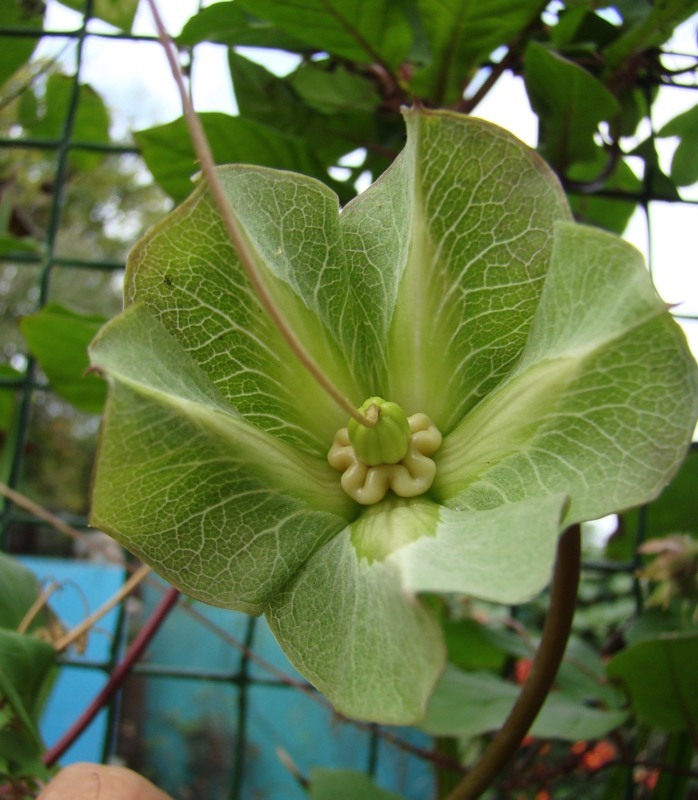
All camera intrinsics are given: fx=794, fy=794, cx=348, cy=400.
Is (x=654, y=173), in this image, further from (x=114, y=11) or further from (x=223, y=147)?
(x=114, y=11)

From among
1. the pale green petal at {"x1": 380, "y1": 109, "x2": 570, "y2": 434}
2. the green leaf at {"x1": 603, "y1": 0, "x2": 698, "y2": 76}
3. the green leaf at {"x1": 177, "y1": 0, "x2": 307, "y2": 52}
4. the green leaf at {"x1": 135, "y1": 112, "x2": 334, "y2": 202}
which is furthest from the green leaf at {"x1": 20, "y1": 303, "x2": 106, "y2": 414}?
the green leaf at {"x1": 603, "y1": 0, "x2": 698, "y2": 76}

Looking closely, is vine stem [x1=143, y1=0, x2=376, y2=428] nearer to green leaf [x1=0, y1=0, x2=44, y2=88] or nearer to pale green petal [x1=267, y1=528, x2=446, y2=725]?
pale green petal [x1=267, y1=528, x2=446, y2=725]

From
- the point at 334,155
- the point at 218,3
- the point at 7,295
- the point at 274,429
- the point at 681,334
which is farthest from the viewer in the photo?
the point at 7,295

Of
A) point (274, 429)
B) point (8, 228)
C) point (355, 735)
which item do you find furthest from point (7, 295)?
point (274, 429)

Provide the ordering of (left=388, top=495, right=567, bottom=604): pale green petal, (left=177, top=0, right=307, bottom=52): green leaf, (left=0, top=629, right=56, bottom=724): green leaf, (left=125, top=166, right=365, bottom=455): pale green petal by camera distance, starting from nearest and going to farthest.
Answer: (left=388, top=495, right=567, bottom=604): pale green petal < (left=125, top=166, right=365, bottom=455): pale green petal < (left=0, top=629, right=56, bottom=724): green leaf < (left=177, top=0, right=307, bottom=52): green leaf

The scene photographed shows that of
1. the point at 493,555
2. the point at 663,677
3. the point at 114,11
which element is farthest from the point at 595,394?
the point at 114,11

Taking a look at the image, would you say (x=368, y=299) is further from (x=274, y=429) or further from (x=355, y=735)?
(x=355, y=735)

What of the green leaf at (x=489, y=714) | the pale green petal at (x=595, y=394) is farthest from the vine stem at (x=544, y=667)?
the green leaf at (x=489, y=714)
